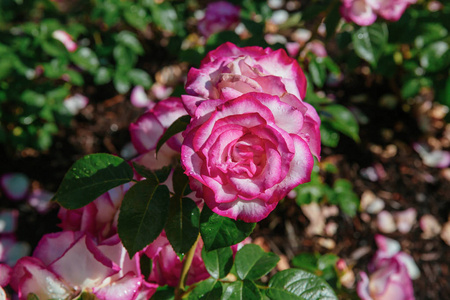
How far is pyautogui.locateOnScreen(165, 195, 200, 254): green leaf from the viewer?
1.84 ft

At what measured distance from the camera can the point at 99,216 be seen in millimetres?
650

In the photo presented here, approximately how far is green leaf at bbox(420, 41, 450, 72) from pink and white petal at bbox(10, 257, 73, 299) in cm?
124

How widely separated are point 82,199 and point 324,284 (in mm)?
417

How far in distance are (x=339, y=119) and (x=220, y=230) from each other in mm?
575

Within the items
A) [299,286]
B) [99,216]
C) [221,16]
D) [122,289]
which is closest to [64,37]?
[221,16]

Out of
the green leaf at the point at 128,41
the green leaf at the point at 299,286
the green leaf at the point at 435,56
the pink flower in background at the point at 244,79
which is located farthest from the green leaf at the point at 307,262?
the green leaf at the point at 128,41

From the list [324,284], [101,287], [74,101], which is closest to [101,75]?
[74,101]

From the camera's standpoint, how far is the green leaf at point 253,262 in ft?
2.20

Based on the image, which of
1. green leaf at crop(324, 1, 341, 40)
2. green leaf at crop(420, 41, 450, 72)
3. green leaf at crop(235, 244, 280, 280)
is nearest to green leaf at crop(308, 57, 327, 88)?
green leaf at crop(324, 1, 341, 40)

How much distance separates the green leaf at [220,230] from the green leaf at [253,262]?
16cm

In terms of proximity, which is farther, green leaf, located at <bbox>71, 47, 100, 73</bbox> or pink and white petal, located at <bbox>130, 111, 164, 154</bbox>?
green leaf, located at <bbox>71, 47, 100, 73</bbox>

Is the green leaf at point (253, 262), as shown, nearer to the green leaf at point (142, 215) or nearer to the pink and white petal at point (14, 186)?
the green leaf at point (142, 215)

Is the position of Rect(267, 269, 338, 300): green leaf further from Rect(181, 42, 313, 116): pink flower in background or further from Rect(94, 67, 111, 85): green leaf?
Rect(94, 67, 111, 85): green leaf

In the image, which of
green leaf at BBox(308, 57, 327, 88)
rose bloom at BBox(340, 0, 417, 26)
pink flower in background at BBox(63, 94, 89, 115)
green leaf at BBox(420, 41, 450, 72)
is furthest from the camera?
pink flower in background at BBox(63, 94, 89, 115)
